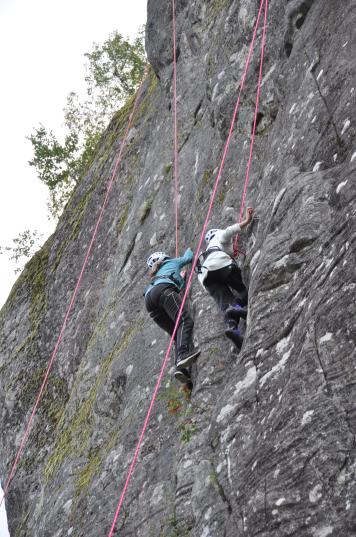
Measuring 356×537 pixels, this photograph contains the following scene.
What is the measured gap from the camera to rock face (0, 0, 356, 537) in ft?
20.2

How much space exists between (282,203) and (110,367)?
6.53 meters

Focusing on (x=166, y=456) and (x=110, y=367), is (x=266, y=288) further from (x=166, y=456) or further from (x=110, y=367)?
(x=110, y=367)

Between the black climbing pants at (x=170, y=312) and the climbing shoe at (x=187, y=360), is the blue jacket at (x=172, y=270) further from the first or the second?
the climbing shoe at (x=187, y=360)

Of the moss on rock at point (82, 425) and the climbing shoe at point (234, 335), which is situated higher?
the climbing shoe at point (234, 335)

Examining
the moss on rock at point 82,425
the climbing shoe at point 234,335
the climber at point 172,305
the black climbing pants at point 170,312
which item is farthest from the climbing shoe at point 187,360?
the moss on rock at point 82,425

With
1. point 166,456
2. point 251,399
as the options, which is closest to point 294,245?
point 251,399

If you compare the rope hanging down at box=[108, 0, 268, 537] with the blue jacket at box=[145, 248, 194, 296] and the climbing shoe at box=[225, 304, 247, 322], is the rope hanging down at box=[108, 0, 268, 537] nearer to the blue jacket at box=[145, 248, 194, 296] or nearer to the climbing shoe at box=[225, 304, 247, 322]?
the blue jacket at box=[145, 248, 194, 296]

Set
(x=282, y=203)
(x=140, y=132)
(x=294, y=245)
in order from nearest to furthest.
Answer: (x=294, y=245)
(x=282, y=203)
(x=140, y=132)

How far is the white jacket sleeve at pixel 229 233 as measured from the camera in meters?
10.6

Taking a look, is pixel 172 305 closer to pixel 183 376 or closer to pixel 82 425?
pixel 183 376

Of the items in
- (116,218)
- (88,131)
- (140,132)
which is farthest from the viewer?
(88,131)

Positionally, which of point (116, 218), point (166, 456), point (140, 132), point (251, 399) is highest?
point (140, 132)

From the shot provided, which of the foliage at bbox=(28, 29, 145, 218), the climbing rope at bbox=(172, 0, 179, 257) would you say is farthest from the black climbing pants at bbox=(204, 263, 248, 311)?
the foliage at bbox=(28, 29, 145, 218)

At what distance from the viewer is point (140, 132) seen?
20969 millimetres
